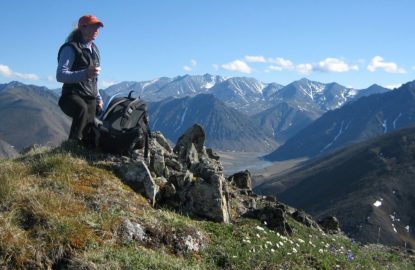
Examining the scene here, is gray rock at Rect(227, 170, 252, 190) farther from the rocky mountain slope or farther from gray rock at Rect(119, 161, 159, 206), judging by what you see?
gray rock at Rect(119, 161, 159, 206)

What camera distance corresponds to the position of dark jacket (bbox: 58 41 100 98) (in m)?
13.1

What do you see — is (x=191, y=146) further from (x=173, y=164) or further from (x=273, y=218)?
(x=273, y=218)

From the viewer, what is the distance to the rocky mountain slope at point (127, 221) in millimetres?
8031

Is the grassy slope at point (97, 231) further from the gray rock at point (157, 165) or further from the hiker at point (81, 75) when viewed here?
the gray rock at point (157, 165)

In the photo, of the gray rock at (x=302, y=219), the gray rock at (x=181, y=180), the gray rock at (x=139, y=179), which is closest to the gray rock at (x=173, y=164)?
the gray rock at (x=181, y=180)

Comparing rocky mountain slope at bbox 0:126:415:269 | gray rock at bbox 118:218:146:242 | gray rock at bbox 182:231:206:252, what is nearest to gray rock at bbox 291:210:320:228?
rocky mountain slope at bbox 0:126:415:269

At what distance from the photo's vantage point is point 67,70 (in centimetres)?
1282

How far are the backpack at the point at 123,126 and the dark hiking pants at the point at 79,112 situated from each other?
312 mm

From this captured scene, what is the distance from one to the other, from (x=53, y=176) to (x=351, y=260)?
6926 mm

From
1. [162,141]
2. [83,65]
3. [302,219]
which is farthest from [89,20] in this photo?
[302,219]

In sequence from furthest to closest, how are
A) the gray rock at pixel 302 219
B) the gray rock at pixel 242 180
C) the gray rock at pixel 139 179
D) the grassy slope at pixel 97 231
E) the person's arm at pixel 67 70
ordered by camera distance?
the gray rock at pixel 242 180
the gray rock at pixel 302 219
the person's arm at pixel 67 70
the gray rock at pixel 139 179
the grassy slope at pixel 97 231

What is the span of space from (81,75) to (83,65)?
61 centimetres

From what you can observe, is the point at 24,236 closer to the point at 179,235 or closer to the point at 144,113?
the point at 179,235

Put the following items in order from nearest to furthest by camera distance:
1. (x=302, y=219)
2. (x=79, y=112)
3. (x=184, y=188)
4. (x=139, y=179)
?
Answer: (x=139, y=179)
(x=184, y=188)
(x=79, y=112)
(x=302, y=219)
